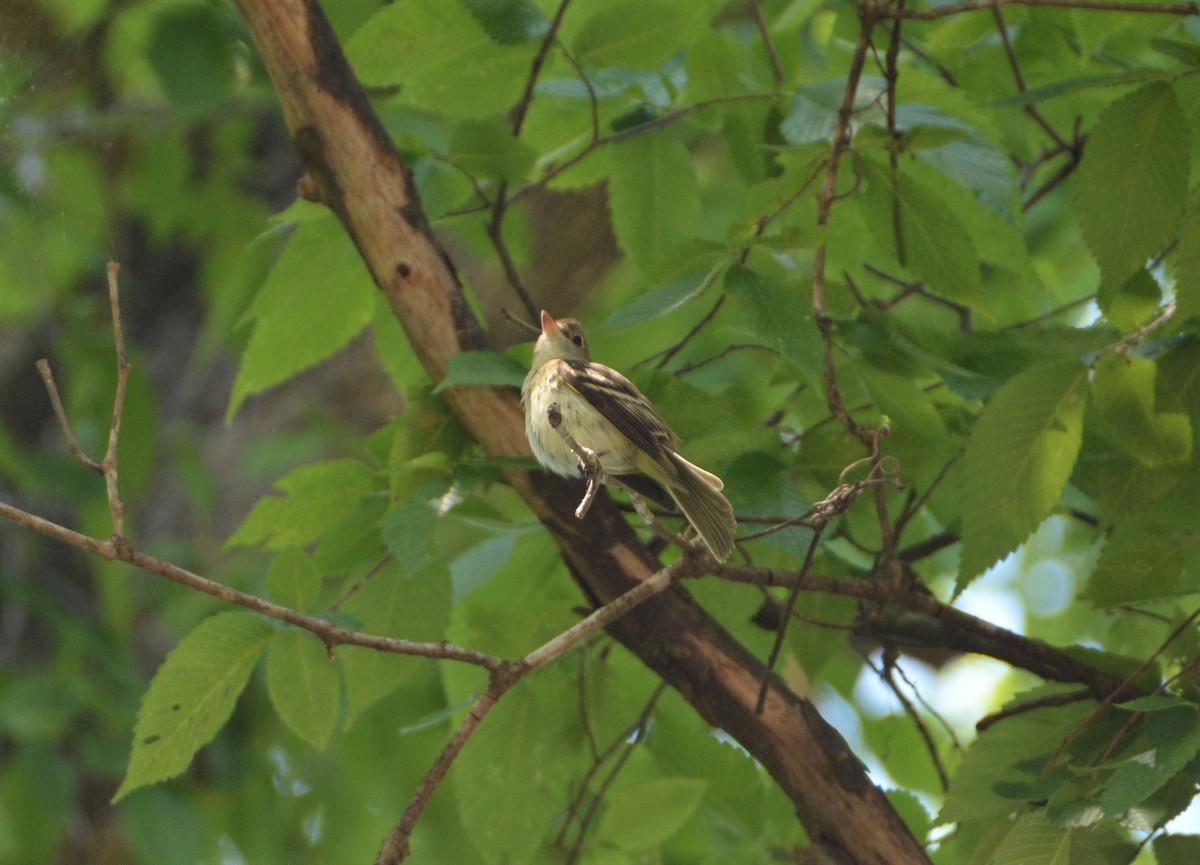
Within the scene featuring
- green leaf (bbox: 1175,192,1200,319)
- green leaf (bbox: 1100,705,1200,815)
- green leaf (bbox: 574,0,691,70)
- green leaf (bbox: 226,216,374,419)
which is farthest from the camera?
green leaf (bbox: 226,216,374,419)

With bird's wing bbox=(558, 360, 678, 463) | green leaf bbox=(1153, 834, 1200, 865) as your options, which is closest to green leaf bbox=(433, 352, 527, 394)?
bird's wing bbox=(558, 360, 678, 463)

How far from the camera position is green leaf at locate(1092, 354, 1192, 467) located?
7.57 feet

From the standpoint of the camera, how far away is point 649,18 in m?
2.93

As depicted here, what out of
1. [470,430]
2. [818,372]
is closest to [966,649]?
[818,372]

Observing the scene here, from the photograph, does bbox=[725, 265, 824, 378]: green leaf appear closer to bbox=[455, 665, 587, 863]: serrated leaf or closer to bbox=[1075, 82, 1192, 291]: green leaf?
bbox=[1075, 82, 1192, 291]: green leaf

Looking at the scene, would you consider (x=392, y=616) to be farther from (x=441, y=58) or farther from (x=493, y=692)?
(x=441, y=58)

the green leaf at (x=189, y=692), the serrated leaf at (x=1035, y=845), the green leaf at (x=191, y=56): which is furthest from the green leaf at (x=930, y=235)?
the green leaf at (x=191, y=56)

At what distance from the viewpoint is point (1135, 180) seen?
2297 mm

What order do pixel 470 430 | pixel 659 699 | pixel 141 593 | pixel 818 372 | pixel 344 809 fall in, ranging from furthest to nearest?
pixel 141 593 < pixel 344 809 < pixel 659 699 < pixel 470 430 < pixel 818 372

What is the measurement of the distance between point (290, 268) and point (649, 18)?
1.18 meters

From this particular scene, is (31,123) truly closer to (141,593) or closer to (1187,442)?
(141,593)

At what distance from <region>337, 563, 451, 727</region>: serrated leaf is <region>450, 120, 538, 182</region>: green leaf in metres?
1.02

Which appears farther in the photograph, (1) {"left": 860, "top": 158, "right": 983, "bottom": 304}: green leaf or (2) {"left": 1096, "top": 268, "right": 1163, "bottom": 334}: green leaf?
(1) {"left": 860, "top": 158, "right": 983, "bottom": 304}: green leaf

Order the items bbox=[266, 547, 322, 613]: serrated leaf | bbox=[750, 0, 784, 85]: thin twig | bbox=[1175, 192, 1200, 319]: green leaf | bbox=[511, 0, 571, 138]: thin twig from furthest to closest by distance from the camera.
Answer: bbox=[750, 0, 784, 85]: thin twig → bbox=[511, 0, 571, 138]: thin twig → bbox=[266, 547, 322, 613]: serrated leaf → bbox=[1175, 192, 1200, 319]: green leaf
